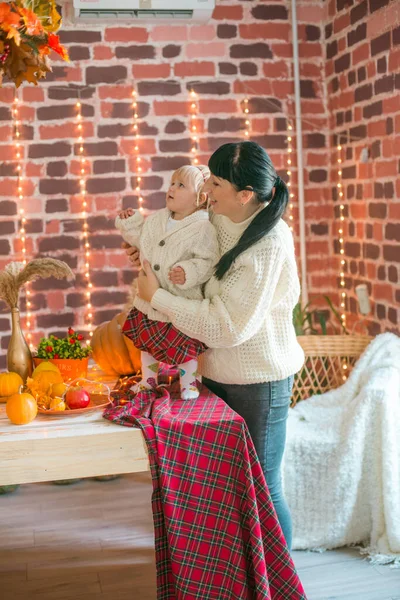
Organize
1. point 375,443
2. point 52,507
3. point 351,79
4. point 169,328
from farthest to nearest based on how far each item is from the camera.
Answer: point 351,79 → point 52,507 → point 375,443 → point 169,328

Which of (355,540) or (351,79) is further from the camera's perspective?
(351,79)

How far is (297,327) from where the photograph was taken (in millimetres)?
3668

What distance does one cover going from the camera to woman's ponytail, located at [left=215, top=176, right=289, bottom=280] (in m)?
2.11

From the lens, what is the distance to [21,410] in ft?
6.93

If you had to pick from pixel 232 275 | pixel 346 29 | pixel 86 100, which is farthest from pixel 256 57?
pixel 232 275

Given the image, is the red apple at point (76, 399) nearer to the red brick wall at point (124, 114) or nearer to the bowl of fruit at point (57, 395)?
the bowl of fruit at point (57, 395)

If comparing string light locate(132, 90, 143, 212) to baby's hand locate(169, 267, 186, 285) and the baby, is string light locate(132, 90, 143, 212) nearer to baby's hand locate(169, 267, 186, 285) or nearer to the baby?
the baby

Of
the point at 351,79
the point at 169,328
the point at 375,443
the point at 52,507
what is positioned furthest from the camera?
the point at 351,79

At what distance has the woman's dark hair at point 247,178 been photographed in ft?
6.93

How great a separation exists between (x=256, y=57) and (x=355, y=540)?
2.23m

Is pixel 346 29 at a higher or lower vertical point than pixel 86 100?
higher

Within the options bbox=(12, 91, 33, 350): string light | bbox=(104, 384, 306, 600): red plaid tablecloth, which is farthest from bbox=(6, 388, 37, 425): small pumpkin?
bbox=(12, 91, 33, 350): string light

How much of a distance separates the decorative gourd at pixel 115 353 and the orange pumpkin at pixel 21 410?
59 cm

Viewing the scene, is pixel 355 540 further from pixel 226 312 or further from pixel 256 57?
pixel 256 57
